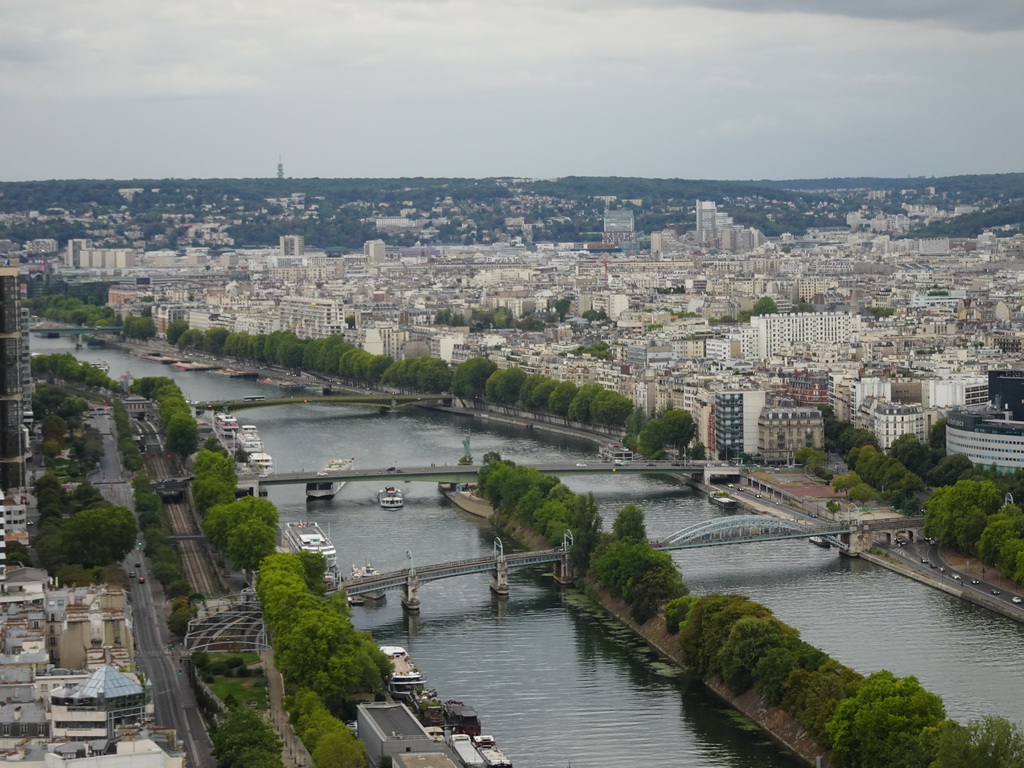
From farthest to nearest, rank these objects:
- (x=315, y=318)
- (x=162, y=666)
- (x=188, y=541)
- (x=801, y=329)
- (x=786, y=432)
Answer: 1. (x=315, y=318)
2. (x=801, y=329)
3. (x=786, y=432)
4. (x=188, y=541)
5. (x=162, y=666)

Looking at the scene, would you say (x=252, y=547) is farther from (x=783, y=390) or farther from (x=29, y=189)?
(x=29, y=189)

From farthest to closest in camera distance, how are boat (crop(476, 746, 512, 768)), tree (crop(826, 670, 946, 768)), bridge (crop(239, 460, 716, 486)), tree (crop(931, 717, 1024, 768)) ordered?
bridge (crop(239, 460, 716, 486))
boat (crop(476, 746, 512, 768))
tree (crop(826, 670, 946, 768))
tree (crop(931, 717, 1024, 768))

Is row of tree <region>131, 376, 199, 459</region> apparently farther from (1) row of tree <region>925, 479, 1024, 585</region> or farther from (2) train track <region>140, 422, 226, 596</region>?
(1) row of tree <region>925, 479, 1024, 585</region>

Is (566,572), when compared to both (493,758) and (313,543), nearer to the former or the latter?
(313,543)

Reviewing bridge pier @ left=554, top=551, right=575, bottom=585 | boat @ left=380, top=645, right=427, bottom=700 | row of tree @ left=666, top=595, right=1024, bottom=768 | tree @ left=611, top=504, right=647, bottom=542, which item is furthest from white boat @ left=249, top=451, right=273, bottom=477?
boat @ left=380, top=645, right=427, bottom=700

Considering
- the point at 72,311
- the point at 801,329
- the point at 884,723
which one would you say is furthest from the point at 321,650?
the point at 72,311

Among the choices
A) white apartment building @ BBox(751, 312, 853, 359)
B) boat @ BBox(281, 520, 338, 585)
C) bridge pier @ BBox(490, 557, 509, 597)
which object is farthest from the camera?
white apartment building @ BBox(751, 312, 853, 359)

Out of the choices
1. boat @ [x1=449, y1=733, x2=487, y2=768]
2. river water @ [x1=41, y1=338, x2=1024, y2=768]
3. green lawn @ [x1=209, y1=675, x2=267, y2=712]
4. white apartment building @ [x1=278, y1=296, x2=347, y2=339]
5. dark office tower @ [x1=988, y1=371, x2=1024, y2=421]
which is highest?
dark office tower @ [x1=988, y1=371, x2=1024, y2=421]

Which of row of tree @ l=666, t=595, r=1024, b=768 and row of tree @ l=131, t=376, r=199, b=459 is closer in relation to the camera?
row of tree @ l=666, t=595, r=1024, b=768
